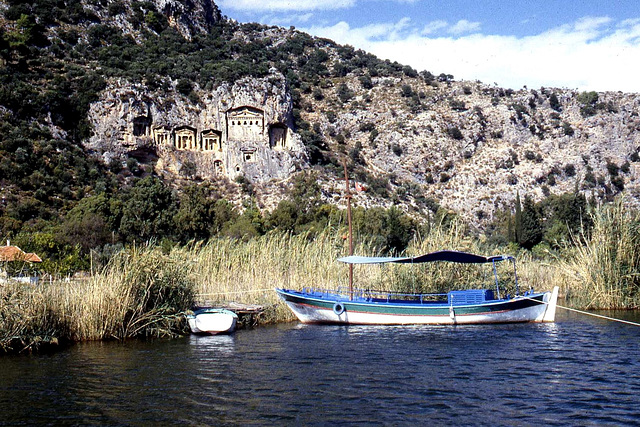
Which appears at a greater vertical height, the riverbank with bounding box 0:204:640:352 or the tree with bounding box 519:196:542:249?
the tree with bounding box 519:196:542:249

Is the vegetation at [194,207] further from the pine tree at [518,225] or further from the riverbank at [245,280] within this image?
the pine tree at [518,225]

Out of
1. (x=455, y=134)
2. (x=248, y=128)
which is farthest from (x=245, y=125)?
(x=455, y=134)

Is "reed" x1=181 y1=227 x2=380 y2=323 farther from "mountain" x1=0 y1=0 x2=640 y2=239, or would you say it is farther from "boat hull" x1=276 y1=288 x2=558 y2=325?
"mountain" x1=0 y1=0 x2=640 y2=239

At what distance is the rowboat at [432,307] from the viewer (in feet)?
78.8

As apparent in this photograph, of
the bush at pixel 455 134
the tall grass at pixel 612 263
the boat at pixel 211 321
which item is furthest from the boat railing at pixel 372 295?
the bush at pixel 455 134

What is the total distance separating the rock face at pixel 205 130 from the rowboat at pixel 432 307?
55787 millimetres

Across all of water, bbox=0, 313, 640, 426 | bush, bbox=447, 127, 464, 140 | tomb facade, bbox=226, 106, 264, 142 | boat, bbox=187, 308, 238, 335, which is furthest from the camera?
bush, bbox=447, 127, 464, 140

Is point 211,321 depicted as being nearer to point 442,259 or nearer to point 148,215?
point 442,259

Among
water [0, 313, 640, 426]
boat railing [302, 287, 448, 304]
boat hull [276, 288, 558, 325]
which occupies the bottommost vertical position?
water [0, 313, 640, 426]

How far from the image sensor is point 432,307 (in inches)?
942

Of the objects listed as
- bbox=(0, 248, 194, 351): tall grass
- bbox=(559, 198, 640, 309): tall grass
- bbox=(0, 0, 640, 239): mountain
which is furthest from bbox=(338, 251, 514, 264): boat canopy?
bbox=(0, 0, 640, 239): mountain

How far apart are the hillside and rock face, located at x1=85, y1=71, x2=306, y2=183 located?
17 cm

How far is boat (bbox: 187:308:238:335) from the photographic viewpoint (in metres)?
21.6

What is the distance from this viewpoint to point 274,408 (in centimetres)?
1252
